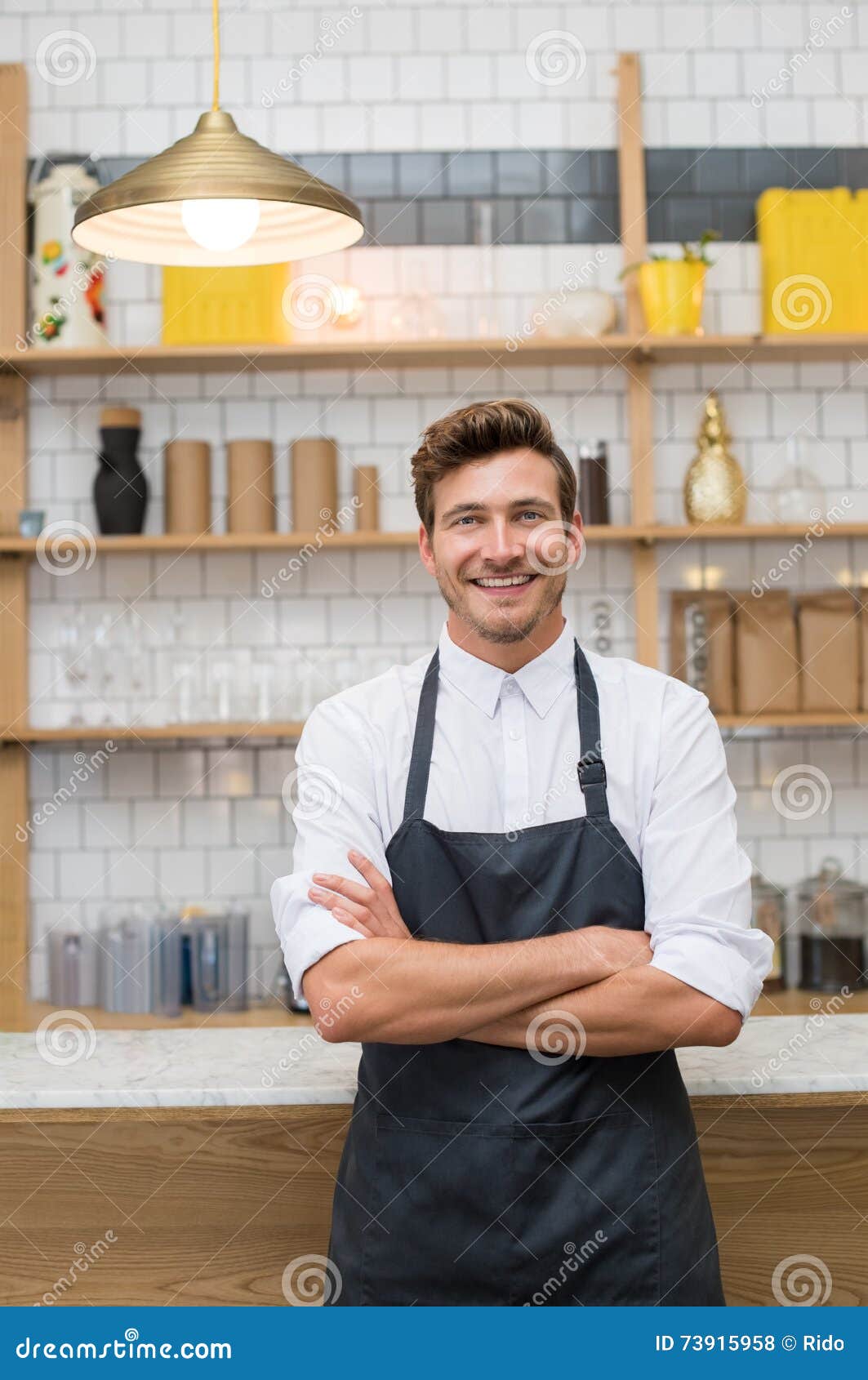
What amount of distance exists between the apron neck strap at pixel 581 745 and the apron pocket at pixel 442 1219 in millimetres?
407

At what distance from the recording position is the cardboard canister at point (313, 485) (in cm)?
368

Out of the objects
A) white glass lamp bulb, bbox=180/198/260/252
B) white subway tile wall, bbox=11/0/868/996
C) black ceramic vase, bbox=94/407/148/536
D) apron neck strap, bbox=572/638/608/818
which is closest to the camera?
apron neck strap, bbox=572/638/608/818

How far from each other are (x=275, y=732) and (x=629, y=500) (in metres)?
1.23

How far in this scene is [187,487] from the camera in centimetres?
371

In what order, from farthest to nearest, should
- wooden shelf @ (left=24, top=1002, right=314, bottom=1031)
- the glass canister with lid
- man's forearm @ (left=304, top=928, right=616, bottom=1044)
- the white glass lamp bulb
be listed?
the glass canister with lid, wooden shelf @ (left=24, top=1002, right=314, bottom=1031), the white glass lamp bulb, man's forearm @ (left=304, top=928, right=616, bottom=1044)

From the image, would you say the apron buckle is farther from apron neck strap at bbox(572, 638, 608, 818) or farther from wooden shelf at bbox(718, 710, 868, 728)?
wooden shelf at bbox(718, 710, 868, 728)

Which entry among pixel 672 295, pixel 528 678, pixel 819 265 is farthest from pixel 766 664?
pixel 528 678

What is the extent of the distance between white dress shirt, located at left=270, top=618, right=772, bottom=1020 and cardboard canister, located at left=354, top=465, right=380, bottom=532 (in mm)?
1865

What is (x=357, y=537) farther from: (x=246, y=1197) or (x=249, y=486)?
(x=246, y=1197)

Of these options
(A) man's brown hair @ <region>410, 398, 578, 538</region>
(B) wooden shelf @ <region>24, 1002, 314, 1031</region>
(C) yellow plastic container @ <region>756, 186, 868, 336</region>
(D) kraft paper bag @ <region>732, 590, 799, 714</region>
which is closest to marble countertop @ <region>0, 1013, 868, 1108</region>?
(A) man's brown hair @ <region>410, 398, 578, 538</region>

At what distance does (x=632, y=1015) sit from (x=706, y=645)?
7.38ft

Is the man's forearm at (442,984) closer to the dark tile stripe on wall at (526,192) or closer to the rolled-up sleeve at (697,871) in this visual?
the rolled-up sleeve at (697,871)

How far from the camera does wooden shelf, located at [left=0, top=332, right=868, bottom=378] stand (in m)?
3.58

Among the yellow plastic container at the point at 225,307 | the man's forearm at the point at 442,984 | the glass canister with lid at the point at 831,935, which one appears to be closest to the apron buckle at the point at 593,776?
the man's forearm at the point at 442,984
